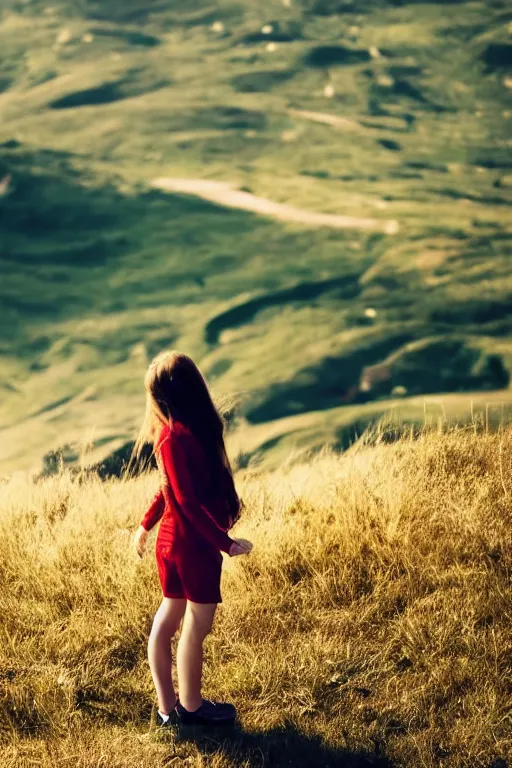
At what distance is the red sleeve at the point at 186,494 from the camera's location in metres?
2.00

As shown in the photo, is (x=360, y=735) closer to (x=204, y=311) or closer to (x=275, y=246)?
(x=204, y=311)

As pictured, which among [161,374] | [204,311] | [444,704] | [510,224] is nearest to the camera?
[161,374]

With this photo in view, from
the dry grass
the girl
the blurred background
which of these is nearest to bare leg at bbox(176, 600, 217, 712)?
the girl

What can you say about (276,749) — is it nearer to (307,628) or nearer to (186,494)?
(307,628)

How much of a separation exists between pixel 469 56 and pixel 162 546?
1212 cm

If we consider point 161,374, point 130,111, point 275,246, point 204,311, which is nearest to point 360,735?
point 161,374

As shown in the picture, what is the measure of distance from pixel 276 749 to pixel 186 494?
0.64 meters

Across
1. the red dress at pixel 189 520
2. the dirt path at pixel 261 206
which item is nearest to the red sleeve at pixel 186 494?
the red dress at pixel 189 520

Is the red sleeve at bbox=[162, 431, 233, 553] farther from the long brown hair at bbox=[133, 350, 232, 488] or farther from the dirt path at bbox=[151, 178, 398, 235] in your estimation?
the dirt path at bbox=[151, 178, 398, 235]

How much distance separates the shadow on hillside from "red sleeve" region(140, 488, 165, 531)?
1.62 ft

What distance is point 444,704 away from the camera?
225cm

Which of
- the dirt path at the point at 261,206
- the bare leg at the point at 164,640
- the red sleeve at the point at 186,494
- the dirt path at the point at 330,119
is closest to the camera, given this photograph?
the red sleeve at the point at 186,494

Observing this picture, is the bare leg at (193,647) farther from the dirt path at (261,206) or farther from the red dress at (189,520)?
the dirt path at (261,206)

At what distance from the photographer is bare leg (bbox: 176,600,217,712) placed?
2.08 meters
